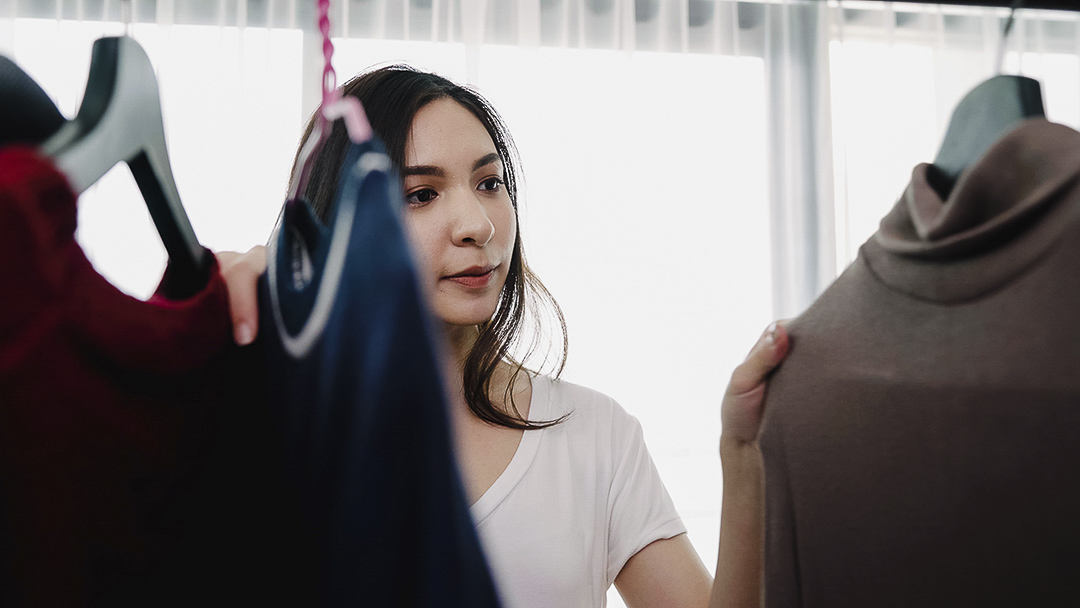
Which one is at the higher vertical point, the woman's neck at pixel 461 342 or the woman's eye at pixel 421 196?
the woman's eye at pixel 421 196

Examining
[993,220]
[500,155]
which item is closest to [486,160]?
[500,155]

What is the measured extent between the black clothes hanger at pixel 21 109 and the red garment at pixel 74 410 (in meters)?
0.13

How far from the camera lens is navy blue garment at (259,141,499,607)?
375mm

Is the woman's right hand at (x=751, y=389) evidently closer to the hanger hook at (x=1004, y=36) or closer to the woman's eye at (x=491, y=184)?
the hanger hook at (x=1004, y=36)

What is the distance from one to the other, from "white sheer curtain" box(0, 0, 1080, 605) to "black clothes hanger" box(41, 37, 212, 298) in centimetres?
153

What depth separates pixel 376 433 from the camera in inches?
14.8

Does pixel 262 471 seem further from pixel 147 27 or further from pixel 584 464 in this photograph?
pixel 147 27

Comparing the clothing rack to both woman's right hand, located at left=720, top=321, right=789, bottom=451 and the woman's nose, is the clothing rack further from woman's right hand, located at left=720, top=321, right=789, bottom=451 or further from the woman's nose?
the woman's nose

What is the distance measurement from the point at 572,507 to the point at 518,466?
86 millimetres

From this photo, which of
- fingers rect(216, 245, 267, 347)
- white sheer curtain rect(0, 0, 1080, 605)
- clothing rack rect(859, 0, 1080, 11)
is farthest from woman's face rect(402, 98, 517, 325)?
white sheer curtain rect(0, 0, 1080, 605)

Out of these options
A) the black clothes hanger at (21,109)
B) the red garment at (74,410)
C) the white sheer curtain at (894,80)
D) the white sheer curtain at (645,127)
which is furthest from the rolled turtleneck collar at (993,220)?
the white sheer curtain at (894,80)

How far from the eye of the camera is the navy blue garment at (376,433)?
0.37 m

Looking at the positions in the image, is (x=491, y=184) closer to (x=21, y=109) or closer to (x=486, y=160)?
(x=486, y=160)

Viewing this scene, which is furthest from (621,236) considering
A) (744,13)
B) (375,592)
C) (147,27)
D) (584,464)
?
(375,592)
